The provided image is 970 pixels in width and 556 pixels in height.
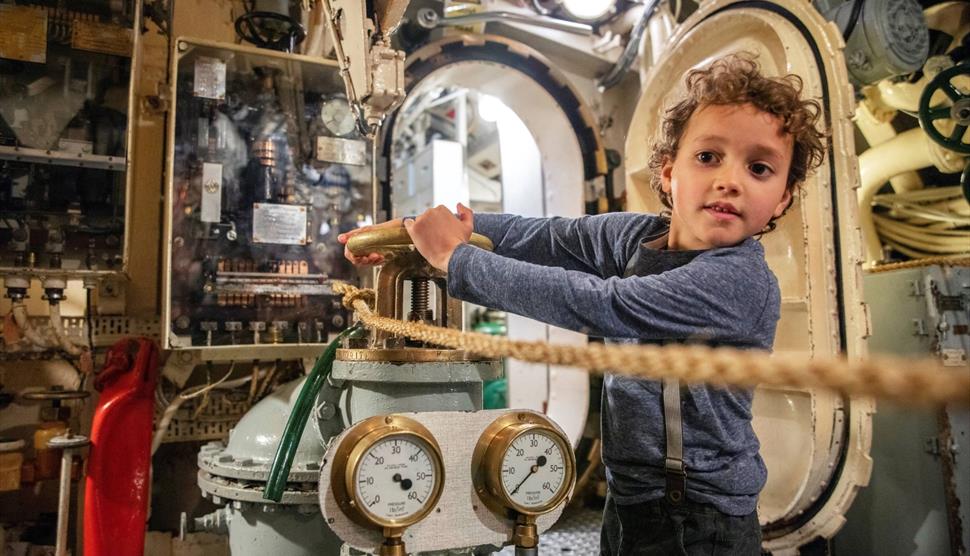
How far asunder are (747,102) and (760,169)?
0.41ft

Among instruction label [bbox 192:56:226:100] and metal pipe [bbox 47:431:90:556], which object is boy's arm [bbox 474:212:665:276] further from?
metal pipe [bbox 47:431:90:556]

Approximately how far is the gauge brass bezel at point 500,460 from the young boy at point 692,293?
187 mm

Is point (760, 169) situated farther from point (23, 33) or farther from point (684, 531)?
point (23, 33)

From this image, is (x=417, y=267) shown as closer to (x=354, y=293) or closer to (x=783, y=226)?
(x=354, y=293)

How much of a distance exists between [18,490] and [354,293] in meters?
1.76

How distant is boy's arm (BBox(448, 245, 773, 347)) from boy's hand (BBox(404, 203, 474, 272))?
31 millimetres

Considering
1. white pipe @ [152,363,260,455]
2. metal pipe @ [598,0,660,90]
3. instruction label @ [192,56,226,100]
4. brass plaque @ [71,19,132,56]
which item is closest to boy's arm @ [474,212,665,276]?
instruction label @ [192,56,226,100]

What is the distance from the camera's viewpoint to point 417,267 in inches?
42.7

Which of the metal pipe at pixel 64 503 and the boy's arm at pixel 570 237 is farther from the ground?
the boy's arm at pixel 570 237

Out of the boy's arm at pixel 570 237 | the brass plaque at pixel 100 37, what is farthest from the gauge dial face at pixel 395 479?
the brass plaque at pixel 100 37

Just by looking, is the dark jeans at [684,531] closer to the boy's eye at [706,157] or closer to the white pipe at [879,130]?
the boy's eye at [706,157]

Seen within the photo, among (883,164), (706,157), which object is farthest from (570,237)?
(883,164)

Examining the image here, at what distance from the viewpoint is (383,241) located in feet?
3.29

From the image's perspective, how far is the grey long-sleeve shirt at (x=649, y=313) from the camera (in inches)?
33.8
